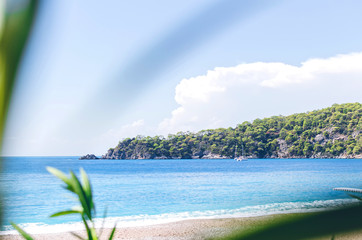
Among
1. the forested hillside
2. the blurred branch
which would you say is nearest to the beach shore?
the blurred branch

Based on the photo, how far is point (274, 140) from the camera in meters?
80.1

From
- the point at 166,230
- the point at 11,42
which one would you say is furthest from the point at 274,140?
the point at 11,42

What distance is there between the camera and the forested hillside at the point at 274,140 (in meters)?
69.8

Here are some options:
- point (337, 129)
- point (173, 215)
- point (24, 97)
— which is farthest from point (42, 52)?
point (337, 129)

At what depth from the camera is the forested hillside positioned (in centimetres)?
6981

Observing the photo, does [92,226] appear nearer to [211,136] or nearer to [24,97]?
[24,97]

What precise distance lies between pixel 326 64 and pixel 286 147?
82.7 metres

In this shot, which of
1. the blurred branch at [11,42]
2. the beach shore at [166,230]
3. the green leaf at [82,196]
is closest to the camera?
the blurred branch at [11,42]

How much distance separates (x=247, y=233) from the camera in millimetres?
160

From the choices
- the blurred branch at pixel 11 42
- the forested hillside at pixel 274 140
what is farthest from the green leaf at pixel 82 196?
the forested hillside at pixel 274 140

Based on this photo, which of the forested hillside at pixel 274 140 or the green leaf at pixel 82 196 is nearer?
the green leaf at pixel 82 196

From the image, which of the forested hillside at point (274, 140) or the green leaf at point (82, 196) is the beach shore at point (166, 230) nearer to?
the green leaf at point (82, 196)

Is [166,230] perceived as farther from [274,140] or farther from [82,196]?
[274,140]

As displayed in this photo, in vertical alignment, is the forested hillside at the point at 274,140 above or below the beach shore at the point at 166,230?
above
